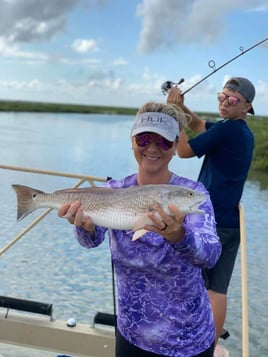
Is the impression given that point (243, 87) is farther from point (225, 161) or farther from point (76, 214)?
point (76, 214)

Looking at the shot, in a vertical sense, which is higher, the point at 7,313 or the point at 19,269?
the point at 7,313

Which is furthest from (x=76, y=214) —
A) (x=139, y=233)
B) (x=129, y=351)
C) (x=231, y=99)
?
(x=231, y=99)

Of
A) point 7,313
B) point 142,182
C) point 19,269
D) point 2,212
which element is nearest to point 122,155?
point 2,212

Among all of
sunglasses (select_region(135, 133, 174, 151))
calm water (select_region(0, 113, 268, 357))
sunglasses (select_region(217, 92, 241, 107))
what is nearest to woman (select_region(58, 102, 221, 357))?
sunglasses (select_region(135, 133, 174, 151))

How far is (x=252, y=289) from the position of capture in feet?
32.6

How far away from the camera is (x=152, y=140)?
7.44 feet

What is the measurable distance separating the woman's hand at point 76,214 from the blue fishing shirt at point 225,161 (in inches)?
69.9

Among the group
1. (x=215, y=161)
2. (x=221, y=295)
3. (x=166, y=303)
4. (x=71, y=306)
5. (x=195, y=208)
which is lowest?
(x=71, y=306)

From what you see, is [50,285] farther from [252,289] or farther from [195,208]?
[195,208]

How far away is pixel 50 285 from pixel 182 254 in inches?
321

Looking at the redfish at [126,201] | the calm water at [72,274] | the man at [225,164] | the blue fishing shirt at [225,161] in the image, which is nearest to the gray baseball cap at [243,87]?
the man at [225,164]

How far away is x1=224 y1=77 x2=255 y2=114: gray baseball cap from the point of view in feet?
13.0

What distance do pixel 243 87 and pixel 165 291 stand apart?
7.26 feet

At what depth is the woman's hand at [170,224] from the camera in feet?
6.26
